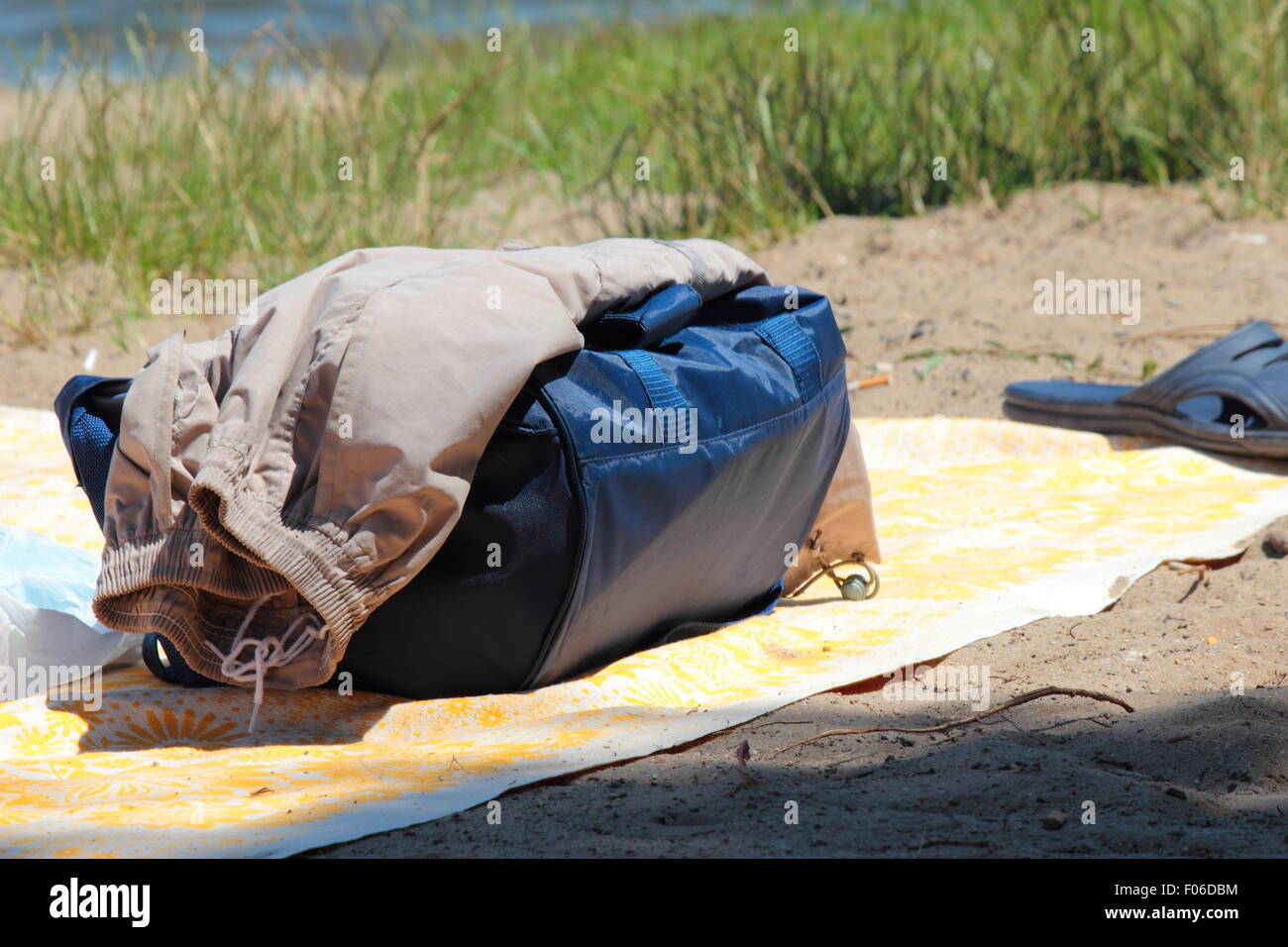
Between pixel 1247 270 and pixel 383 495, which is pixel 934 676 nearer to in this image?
pixel 383 495

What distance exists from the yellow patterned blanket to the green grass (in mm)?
1478

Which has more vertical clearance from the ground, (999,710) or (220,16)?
(220,16)

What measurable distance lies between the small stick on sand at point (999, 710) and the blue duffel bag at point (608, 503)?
361 mm

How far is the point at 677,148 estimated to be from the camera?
16.7 ft

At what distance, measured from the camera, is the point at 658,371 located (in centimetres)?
203

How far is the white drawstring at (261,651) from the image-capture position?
1.86 m

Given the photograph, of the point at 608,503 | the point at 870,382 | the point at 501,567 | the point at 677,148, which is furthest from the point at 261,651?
the point at 677,148

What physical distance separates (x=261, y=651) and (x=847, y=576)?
1213 mm

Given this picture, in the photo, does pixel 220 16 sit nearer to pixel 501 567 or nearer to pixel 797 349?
pixel 797 349

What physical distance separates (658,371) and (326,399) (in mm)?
518

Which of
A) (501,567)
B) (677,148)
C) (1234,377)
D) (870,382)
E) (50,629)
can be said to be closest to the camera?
(501,567)

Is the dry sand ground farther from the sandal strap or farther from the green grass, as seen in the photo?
the green grass

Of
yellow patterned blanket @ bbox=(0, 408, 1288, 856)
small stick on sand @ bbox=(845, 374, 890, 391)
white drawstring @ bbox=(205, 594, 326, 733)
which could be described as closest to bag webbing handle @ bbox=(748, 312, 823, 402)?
yellow patterned blanket @ bbox=(0, 408, 1288, 856)

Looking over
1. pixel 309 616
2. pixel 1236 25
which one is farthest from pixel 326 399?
pixel 1236 25
